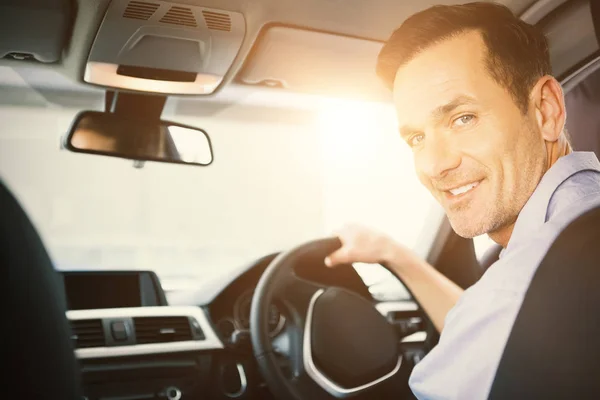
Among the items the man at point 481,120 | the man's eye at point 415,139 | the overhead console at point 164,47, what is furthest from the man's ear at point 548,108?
the overhead console at point 164,47

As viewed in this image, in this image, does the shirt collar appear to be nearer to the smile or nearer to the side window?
the smile

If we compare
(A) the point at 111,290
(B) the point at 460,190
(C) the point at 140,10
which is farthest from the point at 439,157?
(A) the point at 111,290

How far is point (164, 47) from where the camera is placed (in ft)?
5.37

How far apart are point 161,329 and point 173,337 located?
39 mm

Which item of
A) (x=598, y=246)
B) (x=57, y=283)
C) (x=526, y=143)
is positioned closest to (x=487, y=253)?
(x=526, y=143)

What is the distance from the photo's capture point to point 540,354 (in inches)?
28.5

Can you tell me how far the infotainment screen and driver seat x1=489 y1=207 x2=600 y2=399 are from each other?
1.29m

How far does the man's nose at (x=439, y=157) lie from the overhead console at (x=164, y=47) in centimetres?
59

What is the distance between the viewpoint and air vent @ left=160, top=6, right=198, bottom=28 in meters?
1.52

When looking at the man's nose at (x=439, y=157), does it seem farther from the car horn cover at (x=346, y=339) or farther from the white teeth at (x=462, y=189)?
the car horn cover at (x=346, y=339)

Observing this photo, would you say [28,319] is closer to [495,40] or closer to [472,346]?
[472,346]

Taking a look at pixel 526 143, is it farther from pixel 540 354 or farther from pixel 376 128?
pixel 376 128

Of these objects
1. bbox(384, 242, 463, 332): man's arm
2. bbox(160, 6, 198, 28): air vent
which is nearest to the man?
bbox(384, 242, 463, 332): man's arm

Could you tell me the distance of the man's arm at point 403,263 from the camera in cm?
152
